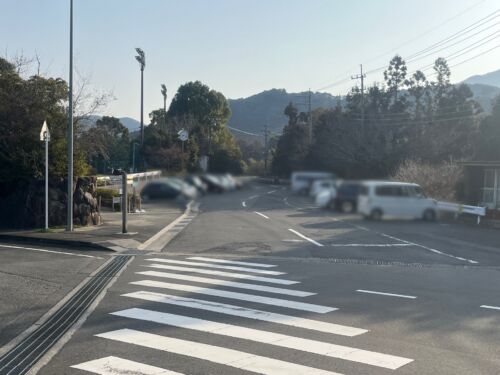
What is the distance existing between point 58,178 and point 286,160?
3429cm

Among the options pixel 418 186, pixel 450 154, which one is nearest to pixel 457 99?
pixel 450 154

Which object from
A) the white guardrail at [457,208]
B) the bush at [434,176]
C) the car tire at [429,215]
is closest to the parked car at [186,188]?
the bush at [434,176]

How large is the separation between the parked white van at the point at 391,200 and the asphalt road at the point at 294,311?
29 centimetres

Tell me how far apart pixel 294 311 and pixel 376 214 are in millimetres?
10717

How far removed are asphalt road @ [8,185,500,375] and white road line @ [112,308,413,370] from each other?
0.08 ft

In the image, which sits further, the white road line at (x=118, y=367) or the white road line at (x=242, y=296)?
the white road line at (x=242, y=296)

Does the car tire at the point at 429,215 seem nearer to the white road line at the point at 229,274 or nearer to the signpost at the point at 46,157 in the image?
the white road line at the point at 229,274

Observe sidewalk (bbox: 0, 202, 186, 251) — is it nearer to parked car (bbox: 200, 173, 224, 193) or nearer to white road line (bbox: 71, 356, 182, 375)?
white road line (bbox: 71, 356, 182, 375)

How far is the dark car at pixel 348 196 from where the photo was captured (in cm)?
455

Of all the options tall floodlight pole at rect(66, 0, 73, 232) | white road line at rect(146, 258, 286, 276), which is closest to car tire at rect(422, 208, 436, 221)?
white road line at rect(146, 258, 286, 276)

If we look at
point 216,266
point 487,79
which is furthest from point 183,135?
point 216,266

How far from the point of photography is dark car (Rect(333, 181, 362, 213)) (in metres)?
4.55

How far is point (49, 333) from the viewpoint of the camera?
42.3 feet

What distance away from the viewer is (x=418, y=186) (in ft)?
17.0
